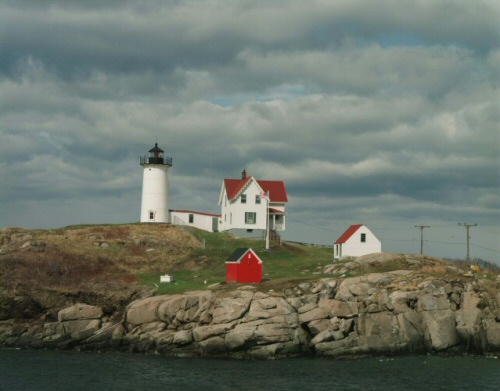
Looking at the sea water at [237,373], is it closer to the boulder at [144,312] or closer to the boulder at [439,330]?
the boulder at [439,330]

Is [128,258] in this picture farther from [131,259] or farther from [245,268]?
[245,268]

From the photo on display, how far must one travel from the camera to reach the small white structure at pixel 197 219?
87250mm

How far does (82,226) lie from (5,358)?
124 ft

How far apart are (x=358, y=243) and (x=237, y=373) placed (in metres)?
28.9

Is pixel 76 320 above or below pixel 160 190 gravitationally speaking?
below

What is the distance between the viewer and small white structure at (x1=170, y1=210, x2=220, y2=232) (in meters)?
87.2

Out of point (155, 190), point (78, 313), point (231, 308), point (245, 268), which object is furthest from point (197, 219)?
point (231, 308)

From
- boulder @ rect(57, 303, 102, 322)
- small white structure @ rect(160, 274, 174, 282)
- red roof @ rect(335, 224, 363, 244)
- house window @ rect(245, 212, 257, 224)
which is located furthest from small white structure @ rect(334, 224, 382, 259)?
boulder @ rect(57, 303, 102, 322)

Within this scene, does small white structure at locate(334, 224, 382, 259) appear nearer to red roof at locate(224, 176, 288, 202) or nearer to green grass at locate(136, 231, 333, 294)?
green grass at locate(136, 231, 333, 294)

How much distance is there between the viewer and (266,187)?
8525cm

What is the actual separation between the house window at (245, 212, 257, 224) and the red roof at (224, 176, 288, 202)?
2775mm

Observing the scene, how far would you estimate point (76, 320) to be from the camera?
50719mm

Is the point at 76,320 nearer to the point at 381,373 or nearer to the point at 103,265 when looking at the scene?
the point at 103,265

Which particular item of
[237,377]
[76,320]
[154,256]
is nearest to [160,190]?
[154,256]
